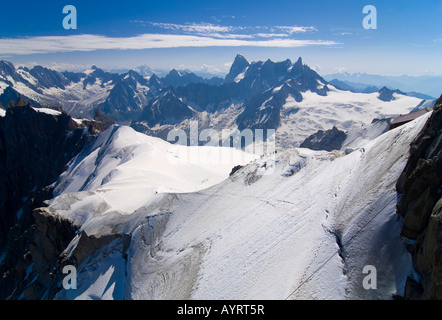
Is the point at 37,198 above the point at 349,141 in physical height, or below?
below

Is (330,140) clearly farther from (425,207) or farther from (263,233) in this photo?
(425,207)

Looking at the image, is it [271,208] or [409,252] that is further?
[271,208]

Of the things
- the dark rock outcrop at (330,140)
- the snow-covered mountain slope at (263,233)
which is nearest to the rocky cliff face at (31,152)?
the snow-covered mountain slope at (263,233)

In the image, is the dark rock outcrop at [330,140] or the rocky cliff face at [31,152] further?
the dark rock outcrop at [330,140]

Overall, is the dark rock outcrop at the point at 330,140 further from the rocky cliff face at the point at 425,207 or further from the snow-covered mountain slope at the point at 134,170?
the rocky cliff face at the point at 425,207

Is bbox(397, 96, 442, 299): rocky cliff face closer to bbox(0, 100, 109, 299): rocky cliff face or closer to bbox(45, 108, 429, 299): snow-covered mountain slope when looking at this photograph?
bbox(45, 108, 429, 299): snow-covered mountain slope
